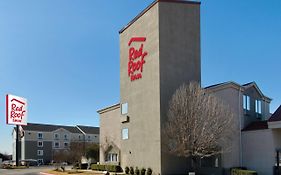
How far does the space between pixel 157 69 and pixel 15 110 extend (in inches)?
1681

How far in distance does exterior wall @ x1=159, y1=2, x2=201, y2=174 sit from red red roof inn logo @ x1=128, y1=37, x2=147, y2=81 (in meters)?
3.01

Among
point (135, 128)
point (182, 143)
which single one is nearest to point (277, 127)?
point (182, 143)

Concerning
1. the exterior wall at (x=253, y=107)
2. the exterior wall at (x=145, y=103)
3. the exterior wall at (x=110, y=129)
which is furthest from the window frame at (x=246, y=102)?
the exterior wall at (x=110, y=129)

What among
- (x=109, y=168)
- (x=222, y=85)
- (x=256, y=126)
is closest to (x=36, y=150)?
(x=109, y=168)

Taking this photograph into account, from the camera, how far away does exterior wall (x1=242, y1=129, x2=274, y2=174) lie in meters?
32.5

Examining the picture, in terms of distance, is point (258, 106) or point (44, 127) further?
point (44, 127)

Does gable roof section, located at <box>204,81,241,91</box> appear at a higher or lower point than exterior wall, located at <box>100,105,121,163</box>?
higher

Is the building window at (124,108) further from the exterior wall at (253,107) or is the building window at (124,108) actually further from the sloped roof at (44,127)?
the sloped roof at (44,127)

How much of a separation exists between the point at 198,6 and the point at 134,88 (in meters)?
10.7

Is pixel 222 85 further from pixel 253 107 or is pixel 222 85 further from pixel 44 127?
pixel 44 127

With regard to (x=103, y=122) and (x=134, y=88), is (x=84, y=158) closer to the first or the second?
(x=103, y=122)

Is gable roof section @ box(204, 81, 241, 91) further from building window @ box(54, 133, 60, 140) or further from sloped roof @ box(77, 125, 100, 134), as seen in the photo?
sloped roof @ box(77, 125, 100, 134)

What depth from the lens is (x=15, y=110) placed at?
71500 mm

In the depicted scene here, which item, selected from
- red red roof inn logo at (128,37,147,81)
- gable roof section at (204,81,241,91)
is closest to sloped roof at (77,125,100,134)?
red red roof inn logo at (128,37,147,81)
